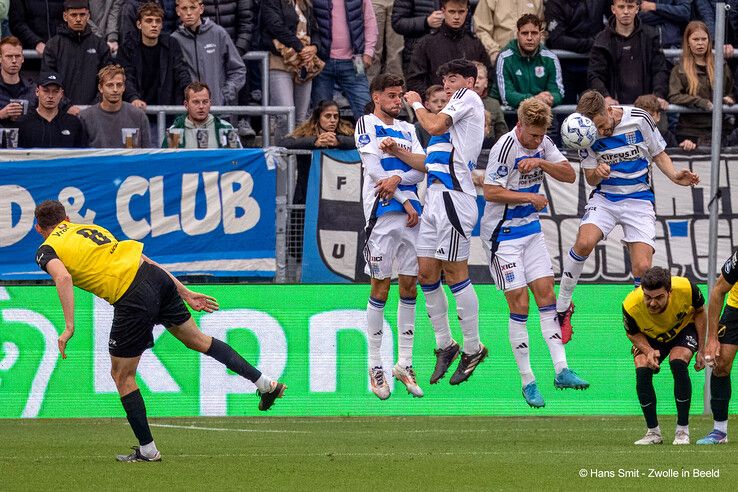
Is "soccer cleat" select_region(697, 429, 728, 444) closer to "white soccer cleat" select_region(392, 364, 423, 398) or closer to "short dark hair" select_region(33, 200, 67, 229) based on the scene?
"white soccer cleat" select_region(392, 364, 423, 398)

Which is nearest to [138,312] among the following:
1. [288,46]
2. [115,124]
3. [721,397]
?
[721,397]

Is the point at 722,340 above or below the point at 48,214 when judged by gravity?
below

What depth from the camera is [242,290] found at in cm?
1705

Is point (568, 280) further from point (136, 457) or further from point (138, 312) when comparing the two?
point (136, 457)

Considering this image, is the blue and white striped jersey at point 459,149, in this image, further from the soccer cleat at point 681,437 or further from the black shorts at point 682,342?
the soccer cleat at point 681,437

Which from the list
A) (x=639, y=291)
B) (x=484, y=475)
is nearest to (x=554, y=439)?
(x=639, y=291)

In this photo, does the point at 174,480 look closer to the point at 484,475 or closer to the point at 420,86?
the point at 484,475

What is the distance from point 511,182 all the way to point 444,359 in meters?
2.03

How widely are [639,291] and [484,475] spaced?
10.3ft

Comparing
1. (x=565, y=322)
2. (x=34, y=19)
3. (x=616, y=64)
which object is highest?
(x=34, y=19)

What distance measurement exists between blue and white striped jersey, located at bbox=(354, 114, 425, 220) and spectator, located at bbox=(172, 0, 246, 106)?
4.58m

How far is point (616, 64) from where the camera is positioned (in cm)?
1925

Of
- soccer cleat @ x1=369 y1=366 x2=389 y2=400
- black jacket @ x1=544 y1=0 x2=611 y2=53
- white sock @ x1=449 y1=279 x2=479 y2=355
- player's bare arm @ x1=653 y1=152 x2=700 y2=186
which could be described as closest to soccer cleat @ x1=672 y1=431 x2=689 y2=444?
white sock @ x1=449 y1=279 x2=479 y2=355

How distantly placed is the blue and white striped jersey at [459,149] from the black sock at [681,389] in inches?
108
